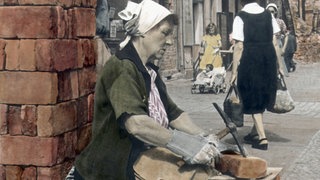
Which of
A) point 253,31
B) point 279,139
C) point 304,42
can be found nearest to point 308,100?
point 279,139

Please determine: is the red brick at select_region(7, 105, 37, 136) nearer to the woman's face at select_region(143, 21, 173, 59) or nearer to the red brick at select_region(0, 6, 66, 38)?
the red brick at select_region(0, 6, 66, 38)

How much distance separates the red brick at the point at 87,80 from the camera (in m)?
3.43

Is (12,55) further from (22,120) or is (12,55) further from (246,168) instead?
(246,168)

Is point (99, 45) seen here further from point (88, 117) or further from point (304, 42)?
point (304, 42)

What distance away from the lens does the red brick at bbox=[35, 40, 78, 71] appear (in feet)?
10.2

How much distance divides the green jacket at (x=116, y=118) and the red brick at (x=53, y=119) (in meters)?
0.15

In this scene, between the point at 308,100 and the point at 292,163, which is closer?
the point at 292,163

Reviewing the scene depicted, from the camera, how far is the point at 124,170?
3129 millimetres

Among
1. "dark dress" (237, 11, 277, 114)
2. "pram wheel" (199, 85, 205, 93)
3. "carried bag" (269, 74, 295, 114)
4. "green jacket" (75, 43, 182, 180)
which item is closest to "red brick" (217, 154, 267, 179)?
"green jacket" (75, 43, 182, 180)

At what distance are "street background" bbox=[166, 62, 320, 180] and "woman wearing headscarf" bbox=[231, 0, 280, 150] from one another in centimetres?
44

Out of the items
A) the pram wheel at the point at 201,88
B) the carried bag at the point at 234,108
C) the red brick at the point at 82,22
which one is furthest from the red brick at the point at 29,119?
the pram wheel at the point at 201,88

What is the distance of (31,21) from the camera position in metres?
3.12

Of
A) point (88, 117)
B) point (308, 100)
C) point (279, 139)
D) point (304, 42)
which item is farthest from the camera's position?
point (304, 42)

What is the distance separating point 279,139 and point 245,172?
563 centimetres
